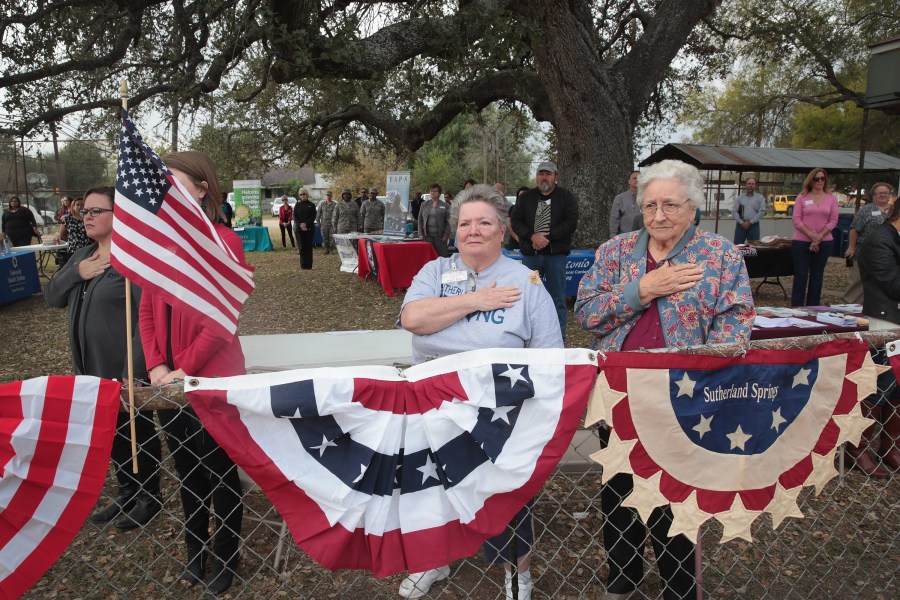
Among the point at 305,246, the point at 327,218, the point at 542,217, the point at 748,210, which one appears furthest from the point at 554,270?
the point at 327,218

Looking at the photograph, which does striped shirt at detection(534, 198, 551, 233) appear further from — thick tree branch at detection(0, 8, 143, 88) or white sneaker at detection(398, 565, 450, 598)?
thick tree branch at detection(0, 8, 143, 88)

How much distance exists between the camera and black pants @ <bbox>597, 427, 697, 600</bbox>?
94.0 inches

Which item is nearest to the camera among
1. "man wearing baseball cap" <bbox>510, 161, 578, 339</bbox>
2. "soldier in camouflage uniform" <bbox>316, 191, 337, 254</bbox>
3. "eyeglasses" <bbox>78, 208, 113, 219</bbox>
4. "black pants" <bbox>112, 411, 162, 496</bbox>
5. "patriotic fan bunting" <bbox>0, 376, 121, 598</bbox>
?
"patriotic fan bunting" <bbox>0, 376, 121, 598</bbox>

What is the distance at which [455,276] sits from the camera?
2.57 meters

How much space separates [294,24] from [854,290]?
732 cm

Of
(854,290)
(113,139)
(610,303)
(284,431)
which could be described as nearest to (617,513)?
(610,303)

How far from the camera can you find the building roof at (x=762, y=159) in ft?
48.1

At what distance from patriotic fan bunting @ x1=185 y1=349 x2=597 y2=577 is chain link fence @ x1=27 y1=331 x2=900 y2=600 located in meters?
0.90

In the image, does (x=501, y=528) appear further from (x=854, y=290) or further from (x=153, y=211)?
A: (x=854, y=290)

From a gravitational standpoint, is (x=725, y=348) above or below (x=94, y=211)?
below

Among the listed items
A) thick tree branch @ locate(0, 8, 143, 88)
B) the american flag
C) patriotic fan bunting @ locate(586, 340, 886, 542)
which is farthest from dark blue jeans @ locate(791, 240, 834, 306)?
thick tree branch @ locate(0, 8, 143, 88)

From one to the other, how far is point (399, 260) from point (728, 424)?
9751mm

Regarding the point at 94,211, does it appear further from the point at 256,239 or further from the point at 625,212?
the point at 256,239

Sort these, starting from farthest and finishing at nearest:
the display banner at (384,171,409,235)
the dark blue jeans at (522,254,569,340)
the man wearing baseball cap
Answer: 1. the display banner at (384,171,409,235)
2. the dark blue jeans at (522,254,569,340)
3. the man wearing baseball cap
